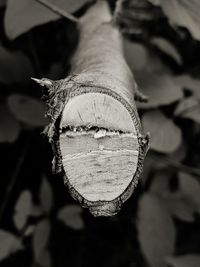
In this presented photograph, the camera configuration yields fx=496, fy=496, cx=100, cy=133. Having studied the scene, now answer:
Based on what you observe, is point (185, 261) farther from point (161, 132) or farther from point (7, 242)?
point (7, 242)

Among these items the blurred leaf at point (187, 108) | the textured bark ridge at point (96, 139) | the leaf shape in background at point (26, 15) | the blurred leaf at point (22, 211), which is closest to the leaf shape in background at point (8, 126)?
the blurred leaf at point (22, 211)

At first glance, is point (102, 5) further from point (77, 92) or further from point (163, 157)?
point (77, 92)

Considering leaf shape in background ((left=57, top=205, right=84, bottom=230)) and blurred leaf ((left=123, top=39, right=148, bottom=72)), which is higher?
blurred leaf ((left=123, top=39, right=148, bottom=72))

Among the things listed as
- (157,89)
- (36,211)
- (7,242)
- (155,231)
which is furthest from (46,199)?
(157,89)

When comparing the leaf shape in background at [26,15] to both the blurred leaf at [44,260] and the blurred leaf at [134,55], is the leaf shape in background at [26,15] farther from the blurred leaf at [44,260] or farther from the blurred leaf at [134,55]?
the blurred leaf at [44,260]

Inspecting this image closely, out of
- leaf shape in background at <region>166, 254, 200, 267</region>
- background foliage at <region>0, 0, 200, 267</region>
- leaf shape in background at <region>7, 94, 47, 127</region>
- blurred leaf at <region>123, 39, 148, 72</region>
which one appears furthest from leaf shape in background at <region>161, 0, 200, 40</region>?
leaf shape in background at <region>166, 254, 200, 267</region>

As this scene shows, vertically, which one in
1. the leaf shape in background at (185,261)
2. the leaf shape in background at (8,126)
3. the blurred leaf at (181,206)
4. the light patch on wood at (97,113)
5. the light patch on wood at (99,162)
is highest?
the light patch on wood at (97,113)

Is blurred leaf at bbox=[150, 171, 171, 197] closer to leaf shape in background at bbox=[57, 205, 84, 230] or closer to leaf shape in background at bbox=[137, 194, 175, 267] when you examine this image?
leaf shape in background at bbox=[137, 194, 175, 267]
